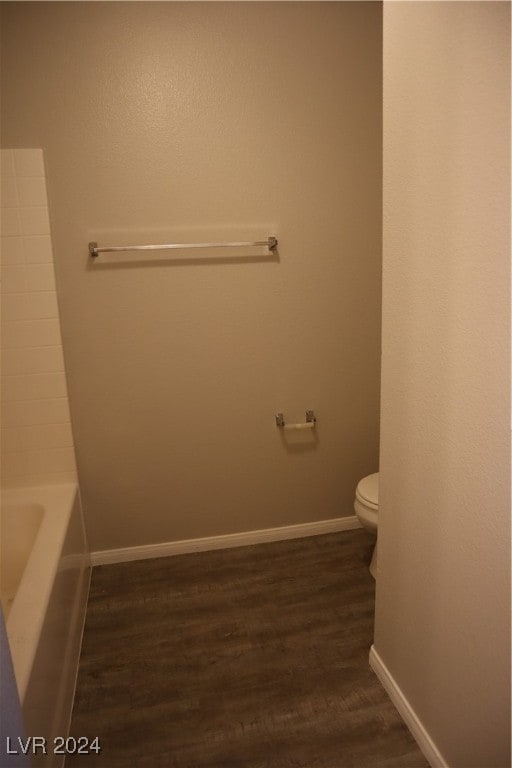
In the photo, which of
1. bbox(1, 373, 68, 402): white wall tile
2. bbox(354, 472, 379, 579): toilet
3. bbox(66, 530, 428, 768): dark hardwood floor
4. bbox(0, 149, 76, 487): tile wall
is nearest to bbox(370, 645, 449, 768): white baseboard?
bbox(66, 530, 428, 768): dark hardwood floor

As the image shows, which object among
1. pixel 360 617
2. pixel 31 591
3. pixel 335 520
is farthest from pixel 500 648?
pixel 335 520

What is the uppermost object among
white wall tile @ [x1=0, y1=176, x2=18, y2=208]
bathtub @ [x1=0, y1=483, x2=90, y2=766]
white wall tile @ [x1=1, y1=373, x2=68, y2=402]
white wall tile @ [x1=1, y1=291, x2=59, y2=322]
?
white wall tile @ [x1=0, y1=176, x2=18, y2=208]

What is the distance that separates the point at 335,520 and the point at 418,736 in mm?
1313

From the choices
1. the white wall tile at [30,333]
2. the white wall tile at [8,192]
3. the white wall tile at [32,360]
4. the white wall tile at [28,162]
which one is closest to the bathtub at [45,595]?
the white wall tile at [32,360]

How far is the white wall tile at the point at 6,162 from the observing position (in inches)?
85.2

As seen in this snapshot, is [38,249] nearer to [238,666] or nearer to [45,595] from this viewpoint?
[45,595]

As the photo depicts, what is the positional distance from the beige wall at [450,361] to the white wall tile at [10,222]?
60.1 inches

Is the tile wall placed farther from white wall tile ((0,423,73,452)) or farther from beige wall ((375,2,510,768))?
beige wall ((375,2,510,768))

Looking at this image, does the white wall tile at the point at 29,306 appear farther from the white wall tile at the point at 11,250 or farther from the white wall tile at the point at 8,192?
the white wall tile at the point at 8,192

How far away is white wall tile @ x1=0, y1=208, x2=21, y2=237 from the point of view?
86.8 inches

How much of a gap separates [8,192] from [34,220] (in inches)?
5.5

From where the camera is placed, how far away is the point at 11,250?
2.24 meters

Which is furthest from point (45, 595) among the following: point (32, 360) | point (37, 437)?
point (32, 360)

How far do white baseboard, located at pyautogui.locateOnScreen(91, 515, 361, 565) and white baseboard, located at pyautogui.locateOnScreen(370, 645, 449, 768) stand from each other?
0.93 meters
